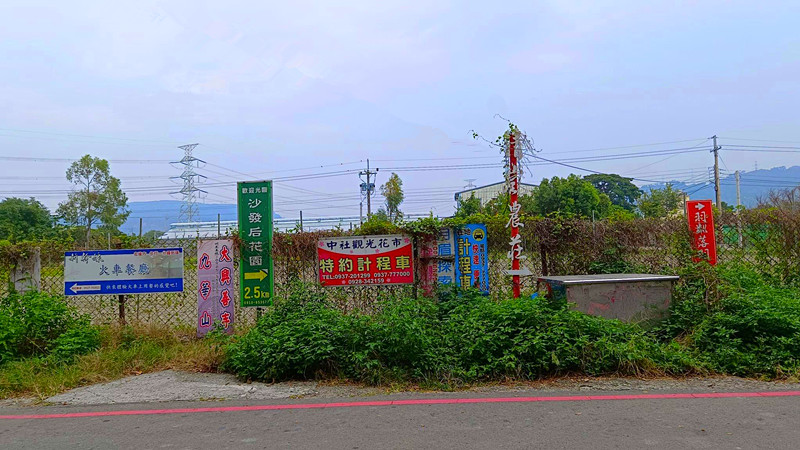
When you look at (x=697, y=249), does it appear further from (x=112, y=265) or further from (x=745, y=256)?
(x=112, y=265)

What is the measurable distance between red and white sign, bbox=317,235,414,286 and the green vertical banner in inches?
30.8

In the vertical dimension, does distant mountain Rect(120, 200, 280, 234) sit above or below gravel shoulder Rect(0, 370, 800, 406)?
above

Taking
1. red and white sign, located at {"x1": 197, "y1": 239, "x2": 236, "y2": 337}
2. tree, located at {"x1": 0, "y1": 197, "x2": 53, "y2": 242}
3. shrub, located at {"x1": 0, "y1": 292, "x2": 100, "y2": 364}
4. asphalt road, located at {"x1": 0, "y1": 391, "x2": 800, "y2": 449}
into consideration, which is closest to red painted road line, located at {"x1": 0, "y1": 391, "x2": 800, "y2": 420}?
asphalt road, located at {"x1": 0, "y1": 391, "x2": 800, "y2": 449}

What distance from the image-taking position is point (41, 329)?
687 cm

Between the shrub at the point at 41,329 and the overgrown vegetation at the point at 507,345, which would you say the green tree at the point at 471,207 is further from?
the shrub at the point at 41,329

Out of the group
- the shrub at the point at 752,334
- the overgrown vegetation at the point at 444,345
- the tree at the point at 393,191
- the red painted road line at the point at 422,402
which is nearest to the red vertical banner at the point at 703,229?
the overgrown vegetation at the point at 444,345

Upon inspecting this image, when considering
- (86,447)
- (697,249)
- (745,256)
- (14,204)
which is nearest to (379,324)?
(86,447)

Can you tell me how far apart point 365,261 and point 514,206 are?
2.25 meters

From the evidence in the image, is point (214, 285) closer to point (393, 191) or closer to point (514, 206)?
point (514, 206)

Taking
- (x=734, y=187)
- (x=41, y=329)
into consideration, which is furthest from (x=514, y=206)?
(x=734, y=187)

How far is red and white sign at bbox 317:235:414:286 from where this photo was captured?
7652mm

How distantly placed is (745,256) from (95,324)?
10.1 meters

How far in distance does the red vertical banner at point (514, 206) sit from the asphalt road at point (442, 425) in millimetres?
2331

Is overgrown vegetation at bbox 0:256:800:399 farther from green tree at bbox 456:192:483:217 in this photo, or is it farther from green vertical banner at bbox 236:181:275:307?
green tree at bbox 456:192:483:217
